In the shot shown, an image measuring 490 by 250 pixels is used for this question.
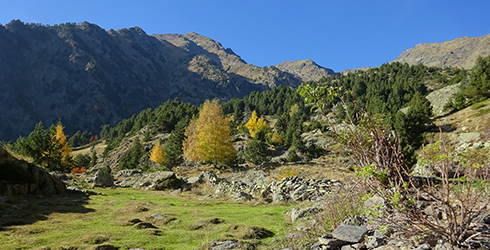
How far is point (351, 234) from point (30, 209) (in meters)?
16.1

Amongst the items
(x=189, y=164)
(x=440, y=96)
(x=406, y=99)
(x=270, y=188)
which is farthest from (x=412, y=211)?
(x=406, y=99)

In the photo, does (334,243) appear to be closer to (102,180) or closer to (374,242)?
(374,242)

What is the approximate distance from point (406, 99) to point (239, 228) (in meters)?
81.2

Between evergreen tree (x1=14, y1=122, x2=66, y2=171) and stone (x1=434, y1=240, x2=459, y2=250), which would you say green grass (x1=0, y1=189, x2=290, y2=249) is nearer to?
stone (x1=434, y1=240, x2=459, y2=250)

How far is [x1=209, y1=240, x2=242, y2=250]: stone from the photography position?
25.2 ft

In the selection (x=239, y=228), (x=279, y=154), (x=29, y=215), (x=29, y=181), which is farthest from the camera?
(x=279, y=154)

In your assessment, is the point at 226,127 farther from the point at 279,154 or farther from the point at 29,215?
the point at 29,215

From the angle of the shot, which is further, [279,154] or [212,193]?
[279,154]

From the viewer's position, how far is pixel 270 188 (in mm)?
22875

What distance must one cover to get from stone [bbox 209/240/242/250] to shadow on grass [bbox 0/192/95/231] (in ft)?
27.3

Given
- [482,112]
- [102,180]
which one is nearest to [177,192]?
[102,180]

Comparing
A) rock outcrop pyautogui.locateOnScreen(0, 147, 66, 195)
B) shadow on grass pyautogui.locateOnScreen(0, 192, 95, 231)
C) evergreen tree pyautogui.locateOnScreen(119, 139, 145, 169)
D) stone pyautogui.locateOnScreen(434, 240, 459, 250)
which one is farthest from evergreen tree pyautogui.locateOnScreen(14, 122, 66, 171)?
stone pyautogui.locateOnScreen(434, 240, 459, 250)

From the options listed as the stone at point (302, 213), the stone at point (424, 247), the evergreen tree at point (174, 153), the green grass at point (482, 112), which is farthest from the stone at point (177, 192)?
the green grass at point (482, 112)

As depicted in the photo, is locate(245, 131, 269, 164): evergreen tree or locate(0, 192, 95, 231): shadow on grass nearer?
locate(0, 192, 95, 231): shadow on grass
